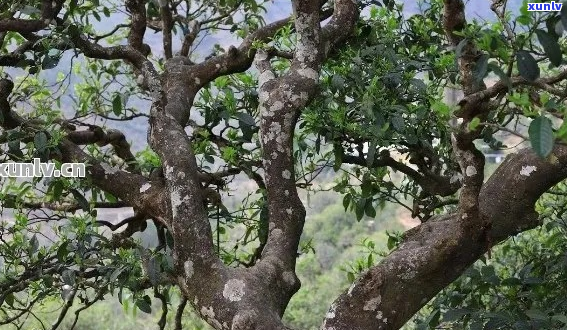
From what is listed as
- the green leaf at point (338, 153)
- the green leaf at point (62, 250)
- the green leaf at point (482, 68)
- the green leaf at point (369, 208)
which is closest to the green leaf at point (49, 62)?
the green leaf at point (62, 250)

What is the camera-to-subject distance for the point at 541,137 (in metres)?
0.77

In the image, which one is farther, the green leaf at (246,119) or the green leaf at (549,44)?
the green leaf at (246,119)

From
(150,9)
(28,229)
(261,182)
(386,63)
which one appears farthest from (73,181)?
(150,9)

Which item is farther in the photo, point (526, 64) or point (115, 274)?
point (115, 274)

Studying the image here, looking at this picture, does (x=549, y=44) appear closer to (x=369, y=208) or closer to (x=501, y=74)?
(x=501, y=74)

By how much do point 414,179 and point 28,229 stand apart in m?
1.07

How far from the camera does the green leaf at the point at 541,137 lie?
0.77 m

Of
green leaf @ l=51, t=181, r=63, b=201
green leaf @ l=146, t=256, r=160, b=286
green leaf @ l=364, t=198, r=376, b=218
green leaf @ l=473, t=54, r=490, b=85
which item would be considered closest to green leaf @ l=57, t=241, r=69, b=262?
green leaf @ l=51, t=181, r=63, b=201

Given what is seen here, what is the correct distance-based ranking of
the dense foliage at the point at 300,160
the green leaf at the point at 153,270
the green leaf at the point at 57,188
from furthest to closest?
the green leaf at the point at 57,188, the green leaf at the point at 153,270, the dense foliage at the point at 300,160

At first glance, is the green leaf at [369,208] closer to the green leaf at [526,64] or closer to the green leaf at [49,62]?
the green leaf at [49,62]

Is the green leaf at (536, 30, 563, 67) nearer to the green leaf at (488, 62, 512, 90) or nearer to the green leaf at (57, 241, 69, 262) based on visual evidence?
the green leaf at (488, 62, 512, 90)

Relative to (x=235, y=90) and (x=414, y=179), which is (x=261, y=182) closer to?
(x=235, y=90)

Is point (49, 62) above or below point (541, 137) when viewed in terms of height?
above

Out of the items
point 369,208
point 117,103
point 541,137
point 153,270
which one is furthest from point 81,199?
point 541,137
